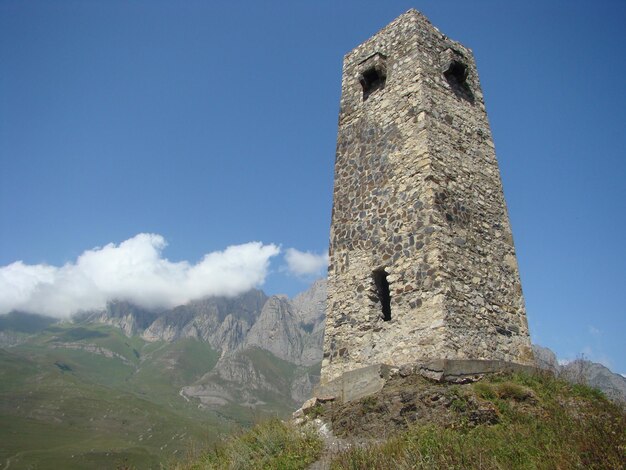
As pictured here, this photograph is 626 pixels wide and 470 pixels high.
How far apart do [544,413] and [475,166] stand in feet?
23.5

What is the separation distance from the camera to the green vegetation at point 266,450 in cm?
828

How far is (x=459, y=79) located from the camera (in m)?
14.4

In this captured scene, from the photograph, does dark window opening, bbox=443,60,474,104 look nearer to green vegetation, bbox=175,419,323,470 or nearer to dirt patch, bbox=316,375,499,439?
dirt patch, bbox=316,375,499,439

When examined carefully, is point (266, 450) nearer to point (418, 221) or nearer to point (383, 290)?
point (383, 290)

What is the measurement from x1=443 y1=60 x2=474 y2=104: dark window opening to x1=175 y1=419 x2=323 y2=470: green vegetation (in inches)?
414

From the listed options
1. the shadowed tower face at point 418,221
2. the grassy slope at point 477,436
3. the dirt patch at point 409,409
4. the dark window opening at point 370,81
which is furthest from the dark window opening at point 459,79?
the dirt patch at point 409,409

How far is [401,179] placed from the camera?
12.4 m

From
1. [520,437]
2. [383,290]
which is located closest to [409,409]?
[520,437]

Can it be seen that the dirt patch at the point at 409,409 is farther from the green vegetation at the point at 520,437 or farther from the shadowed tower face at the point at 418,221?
the shadowed tower face at the point at 418,221

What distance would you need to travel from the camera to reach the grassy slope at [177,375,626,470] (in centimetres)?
602

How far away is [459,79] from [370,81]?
2.71 m

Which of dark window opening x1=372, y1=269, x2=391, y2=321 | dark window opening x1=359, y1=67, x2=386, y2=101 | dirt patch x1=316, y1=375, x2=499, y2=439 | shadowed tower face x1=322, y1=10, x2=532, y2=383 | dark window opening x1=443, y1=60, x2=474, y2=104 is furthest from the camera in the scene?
dark window opening x1=359, y1=67, x2=386, y2=101

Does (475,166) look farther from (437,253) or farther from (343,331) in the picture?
(343,331)

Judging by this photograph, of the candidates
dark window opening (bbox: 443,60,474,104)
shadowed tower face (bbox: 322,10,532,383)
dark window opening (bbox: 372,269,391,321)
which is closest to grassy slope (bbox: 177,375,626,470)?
shadowed tower face (bbox: 322,10,532,383)
